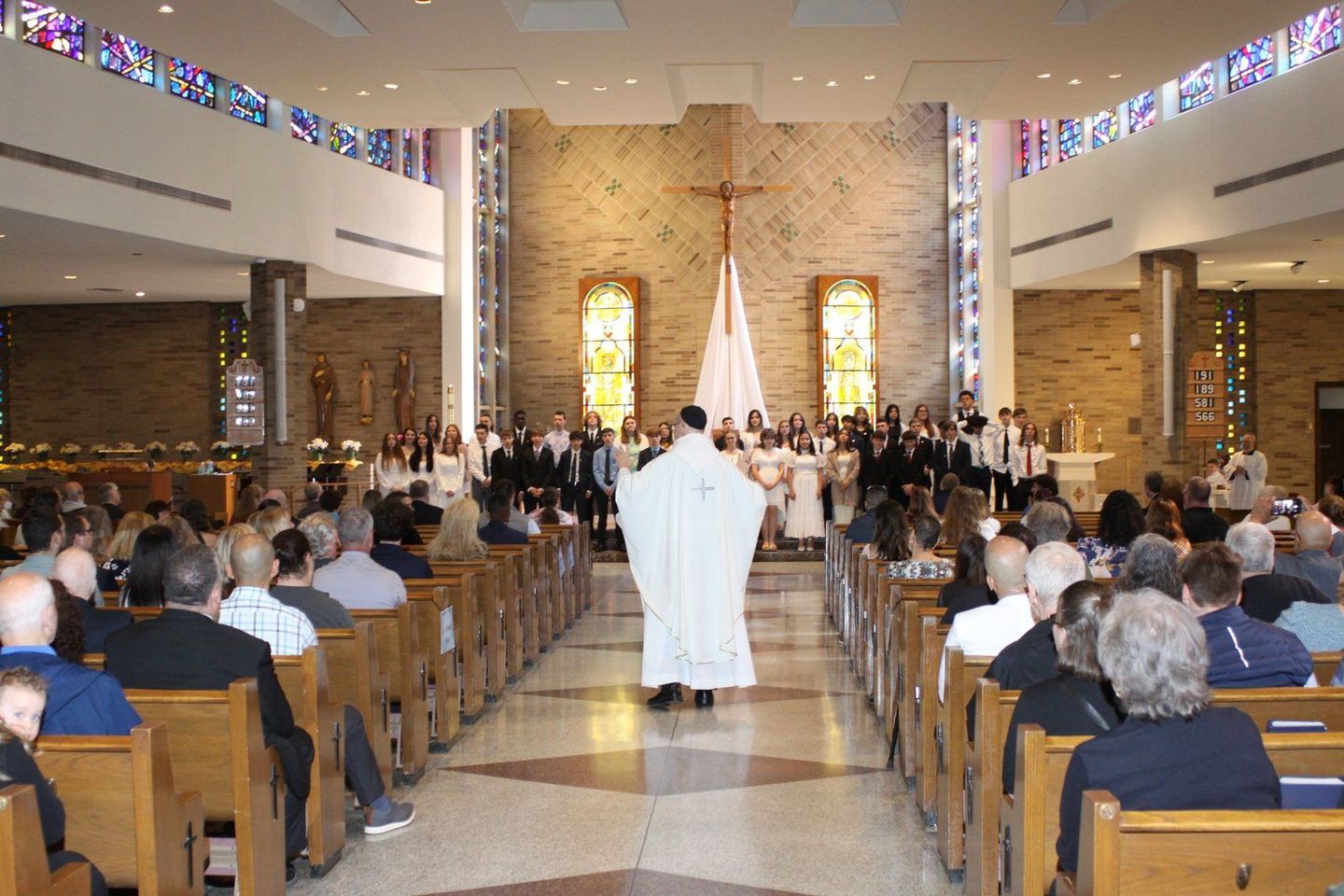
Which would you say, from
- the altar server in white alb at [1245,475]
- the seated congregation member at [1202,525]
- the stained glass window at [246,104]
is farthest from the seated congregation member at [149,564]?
the altar server in white alb at [1245,475]

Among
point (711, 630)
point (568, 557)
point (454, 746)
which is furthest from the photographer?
point (568, 557)

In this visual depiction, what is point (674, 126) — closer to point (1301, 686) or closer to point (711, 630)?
point (711, 630)

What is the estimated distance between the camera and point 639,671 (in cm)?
830

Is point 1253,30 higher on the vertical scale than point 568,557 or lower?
higher

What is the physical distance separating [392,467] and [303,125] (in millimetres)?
4820

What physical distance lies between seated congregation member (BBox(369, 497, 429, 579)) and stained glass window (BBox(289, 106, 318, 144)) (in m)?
9.87

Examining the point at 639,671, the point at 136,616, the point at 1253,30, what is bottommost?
the point at 639,671

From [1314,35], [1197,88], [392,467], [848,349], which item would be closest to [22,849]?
[392,467]

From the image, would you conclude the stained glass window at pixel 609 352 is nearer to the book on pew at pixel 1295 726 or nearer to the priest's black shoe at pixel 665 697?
the priest's black shoe at pixel 665 697

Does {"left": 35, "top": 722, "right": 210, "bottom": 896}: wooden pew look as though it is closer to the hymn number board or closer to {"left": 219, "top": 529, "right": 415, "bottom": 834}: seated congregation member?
{"left": 219, "top": 529, "right": 415, "bottom": 834}: seated congregation member

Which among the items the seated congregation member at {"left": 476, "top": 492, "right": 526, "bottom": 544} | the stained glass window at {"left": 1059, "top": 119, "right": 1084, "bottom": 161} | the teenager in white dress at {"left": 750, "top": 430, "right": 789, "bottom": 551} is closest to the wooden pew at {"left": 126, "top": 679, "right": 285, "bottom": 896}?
the seated congregation member at {"left": 476, "top": 492, "right": 526, "bottom": 544}

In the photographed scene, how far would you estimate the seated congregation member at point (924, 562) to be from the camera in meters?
7.11

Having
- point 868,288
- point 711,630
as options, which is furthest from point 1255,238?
point 711,630

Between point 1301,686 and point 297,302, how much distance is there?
13.5 meters
